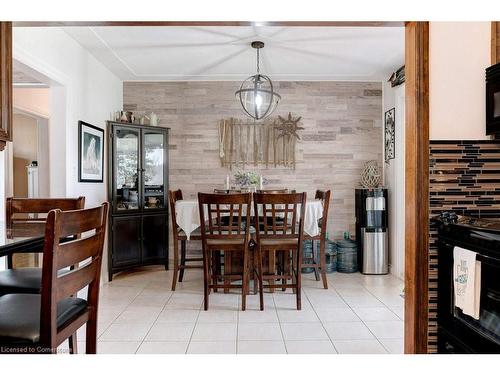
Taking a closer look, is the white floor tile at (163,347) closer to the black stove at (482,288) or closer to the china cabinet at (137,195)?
the black stove at (482,288)

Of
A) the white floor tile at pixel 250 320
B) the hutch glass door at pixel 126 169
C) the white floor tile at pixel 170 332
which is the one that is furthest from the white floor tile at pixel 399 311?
the hutch glass door at pixel 126 169

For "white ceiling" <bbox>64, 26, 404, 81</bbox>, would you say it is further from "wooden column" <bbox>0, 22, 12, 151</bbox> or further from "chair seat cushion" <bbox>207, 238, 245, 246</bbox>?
"chair seat cushion" <bbox>207, 238, 245, 246</bbox>

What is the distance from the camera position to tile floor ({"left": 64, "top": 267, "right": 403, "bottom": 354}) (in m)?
2.52

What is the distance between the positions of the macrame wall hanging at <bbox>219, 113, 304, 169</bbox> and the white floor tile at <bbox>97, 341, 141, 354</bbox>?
2850mm

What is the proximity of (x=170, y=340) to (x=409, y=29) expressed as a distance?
2385 mm

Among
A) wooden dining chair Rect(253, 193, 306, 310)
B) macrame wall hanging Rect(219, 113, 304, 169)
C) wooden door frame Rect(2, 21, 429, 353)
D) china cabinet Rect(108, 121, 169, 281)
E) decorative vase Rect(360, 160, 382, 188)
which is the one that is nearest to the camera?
wooden door frame Rect(2, 21, 429, 353)

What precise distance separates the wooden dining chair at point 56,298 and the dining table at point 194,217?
2.16m

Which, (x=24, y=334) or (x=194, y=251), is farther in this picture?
(x=194, y=251)

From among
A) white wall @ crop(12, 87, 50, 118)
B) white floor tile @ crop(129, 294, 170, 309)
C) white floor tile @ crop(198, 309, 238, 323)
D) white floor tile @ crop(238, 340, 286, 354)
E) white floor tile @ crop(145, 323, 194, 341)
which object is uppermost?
white wall @ crop(12, 87, 50, 118)

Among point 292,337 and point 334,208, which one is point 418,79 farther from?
point 334,208

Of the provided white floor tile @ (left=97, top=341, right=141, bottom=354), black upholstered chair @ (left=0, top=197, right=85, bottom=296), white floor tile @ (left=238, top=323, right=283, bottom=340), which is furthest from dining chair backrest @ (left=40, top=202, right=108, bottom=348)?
white floor tile @ (left=238, top=323, right=283, bottom=340)
